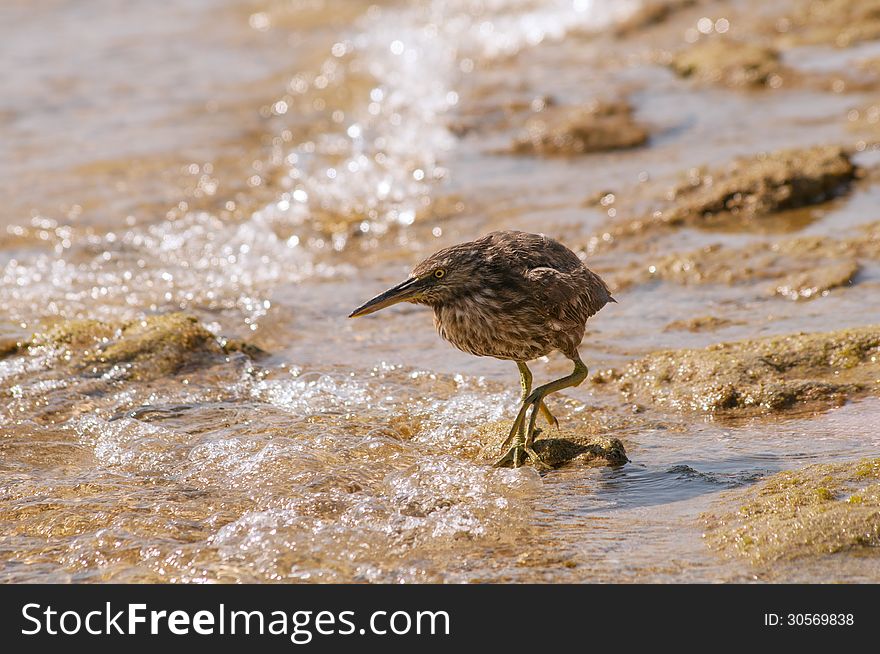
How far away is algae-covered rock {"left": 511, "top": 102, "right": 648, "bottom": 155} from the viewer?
11.3 meters

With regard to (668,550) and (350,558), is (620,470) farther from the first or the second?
(350,558)

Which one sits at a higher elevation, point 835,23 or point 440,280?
point 835,23

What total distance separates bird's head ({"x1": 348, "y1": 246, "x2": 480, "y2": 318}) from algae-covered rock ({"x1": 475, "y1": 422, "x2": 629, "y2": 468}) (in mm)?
825

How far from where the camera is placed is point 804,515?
15.1ft

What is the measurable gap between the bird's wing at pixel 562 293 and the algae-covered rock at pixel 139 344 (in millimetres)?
2419

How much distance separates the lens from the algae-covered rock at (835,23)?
13.3 metres

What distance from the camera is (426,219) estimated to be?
400 inches

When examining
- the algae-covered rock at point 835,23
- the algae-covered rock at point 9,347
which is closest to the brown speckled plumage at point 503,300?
the algae-covered rock at point 9,347

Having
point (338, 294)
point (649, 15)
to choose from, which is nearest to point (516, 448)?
point (338, 294)

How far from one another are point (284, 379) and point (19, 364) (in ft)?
5.38

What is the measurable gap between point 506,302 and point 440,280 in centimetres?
36

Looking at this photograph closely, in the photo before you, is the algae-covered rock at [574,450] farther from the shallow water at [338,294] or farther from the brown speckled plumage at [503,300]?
the brown speckled plumage at [503,300]

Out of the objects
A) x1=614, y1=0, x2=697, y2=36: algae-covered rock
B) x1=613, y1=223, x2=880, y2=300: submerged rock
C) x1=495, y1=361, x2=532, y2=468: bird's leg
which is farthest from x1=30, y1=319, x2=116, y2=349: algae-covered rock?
x1=614, y1=0, x2=697, y2=36: algae-covered rock

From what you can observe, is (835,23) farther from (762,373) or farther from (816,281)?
(762,373)
